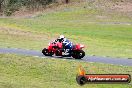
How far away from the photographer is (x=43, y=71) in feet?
74.2

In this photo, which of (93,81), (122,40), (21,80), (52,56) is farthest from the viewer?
(122,40)

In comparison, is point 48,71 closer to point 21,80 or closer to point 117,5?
point 21,80

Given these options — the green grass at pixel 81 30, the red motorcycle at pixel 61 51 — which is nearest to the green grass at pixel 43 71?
the red motorcycle at pixel 61 51

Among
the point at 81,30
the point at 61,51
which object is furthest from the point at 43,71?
the point at 81,30

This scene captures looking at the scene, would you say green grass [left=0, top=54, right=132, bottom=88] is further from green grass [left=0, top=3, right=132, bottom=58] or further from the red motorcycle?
green grass [left=0, top=3, right=132, bottom=58]

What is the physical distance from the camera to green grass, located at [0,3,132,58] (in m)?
38.0

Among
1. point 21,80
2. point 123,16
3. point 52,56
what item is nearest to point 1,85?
point 21,80

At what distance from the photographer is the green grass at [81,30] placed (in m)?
38.0

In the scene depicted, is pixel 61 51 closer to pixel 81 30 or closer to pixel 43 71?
pixel 43 71

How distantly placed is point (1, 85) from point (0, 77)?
6.39 ft

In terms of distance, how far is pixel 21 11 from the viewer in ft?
294

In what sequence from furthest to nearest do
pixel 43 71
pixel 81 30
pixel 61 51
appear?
pixel 81 30 < pixel 61 51 < pixel 43 71

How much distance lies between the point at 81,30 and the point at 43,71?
3350 cm

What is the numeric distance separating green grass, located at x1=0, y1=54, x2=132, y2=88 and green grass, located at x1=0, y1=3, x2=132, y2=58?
26.9 ft
